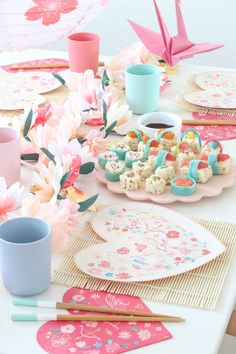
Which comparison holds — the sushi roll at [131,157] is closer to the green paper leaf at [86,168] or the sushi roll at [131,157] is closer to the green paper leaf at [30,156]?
the green paper leaf at [86,168]

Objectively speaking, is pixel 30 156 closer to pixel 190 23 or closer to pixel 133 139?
pixel 133 139

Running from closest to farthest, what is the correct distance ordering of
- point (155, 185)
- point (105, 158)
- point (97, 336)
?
point (97, 336), point (155, 185), point (105, 158)

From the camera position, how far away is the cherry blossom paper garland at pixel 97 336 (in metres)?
1.03

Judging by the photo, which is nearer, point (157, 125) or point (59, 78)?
point (157, 125)

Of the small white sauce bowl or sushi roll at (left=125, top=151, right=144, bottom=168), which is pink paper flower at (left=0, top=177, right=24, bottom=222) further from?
the small white sauce bowl

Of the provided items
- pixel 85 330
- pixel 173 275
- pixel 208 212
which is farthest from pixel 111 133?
pixel 85 330

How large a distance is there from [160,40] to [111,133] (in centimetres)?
38

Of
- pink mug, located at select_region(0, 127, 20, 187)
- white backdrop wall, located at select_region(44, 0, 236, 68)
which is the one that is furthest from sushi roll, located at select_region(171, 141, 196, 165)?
white backdrop wall, located at select_region(44, 0, 236, 68)

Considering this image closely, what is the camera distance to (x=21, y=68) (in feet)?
7.07

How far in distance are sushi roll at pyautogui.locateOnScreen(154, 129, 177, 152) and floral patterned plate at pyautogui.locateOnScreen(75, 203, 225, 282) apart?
0.73ft

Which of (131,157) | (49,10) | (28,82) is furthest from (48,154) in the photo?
(28,82)

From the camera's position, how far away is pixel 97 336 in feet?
3.47

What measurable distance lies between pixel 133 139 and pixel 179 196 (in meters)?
0.24

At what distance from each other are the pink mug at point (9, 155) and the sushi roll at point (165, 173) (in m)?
0.29
